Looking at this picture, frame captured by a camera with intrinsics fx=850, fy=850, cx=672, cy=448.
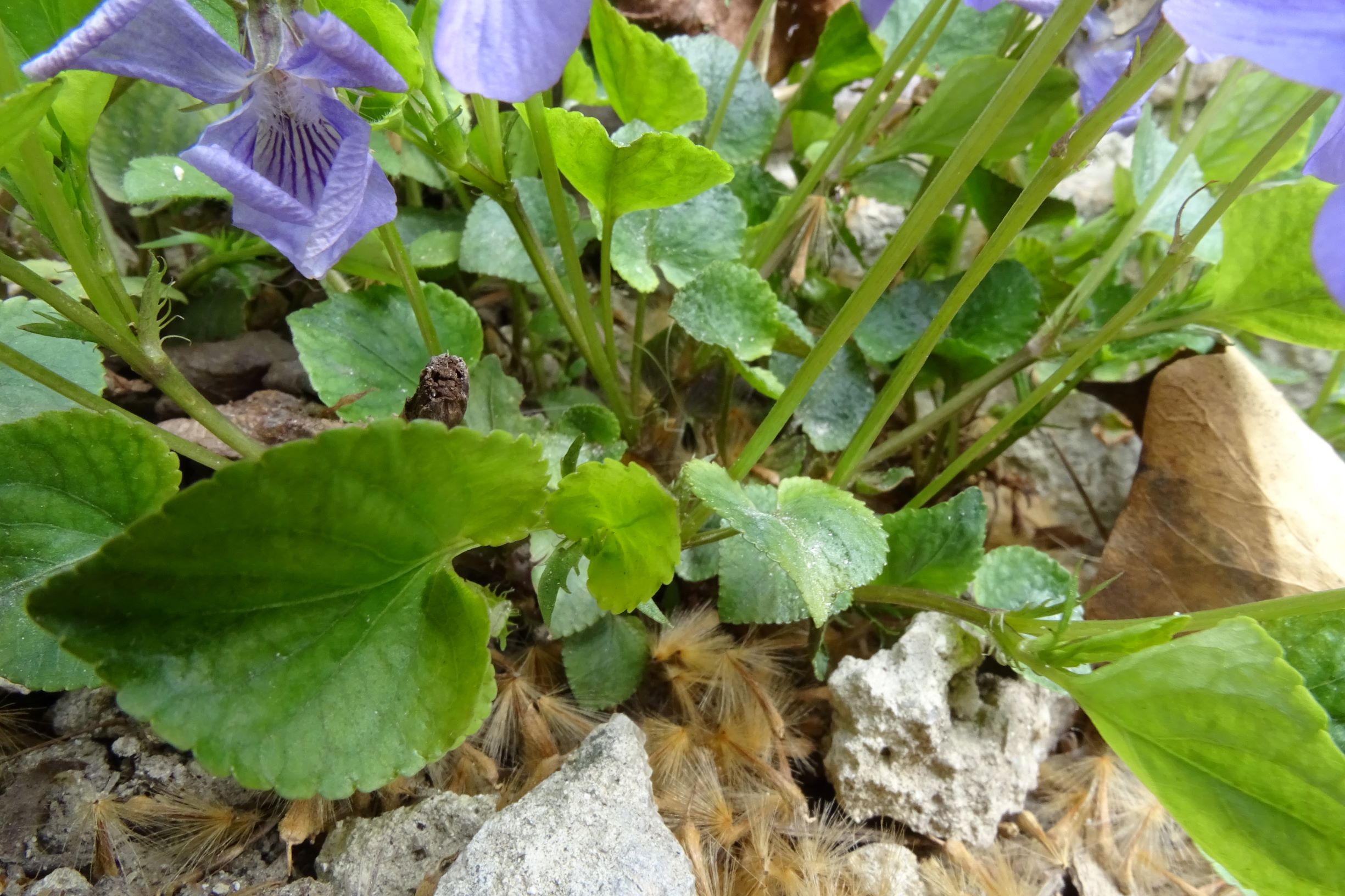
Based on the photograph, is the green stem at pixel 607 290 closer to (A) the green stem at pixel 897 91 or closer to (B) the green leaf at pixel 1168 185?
(A) the green stem at pixel 897 91

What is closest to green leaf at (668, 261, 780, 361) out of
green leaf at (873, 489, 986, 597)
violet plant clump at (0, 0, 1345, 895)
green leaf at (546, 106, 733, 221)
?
violet plant clump at (0, 0, 1345, 895)

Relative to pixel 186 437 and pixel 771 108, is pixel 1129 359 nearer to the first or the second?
pixel 771 108

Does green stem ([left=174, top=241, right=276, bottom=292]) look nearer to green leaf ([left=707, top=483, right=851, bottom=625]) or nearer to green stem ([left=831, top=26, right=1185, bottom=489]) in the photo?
green leaf ([left=707, top=483, right=851, bottom=625])

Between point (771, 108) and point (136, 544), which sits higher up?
point (771, 108)

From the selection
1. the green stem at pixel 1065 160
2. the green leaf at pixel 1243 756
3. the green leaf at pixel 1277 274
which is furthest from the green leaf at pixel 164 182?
the green leaf at pixel 1277 274

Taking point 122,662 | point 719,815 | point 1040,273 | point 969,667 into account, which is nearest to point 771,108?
point 1040,273

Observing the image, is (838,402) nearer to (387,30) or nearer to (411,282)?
(411,282)

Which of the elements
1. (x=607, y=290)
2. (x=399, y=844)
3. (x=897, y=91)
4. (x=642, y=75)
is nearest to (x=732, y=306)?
(x=607, y=290)
